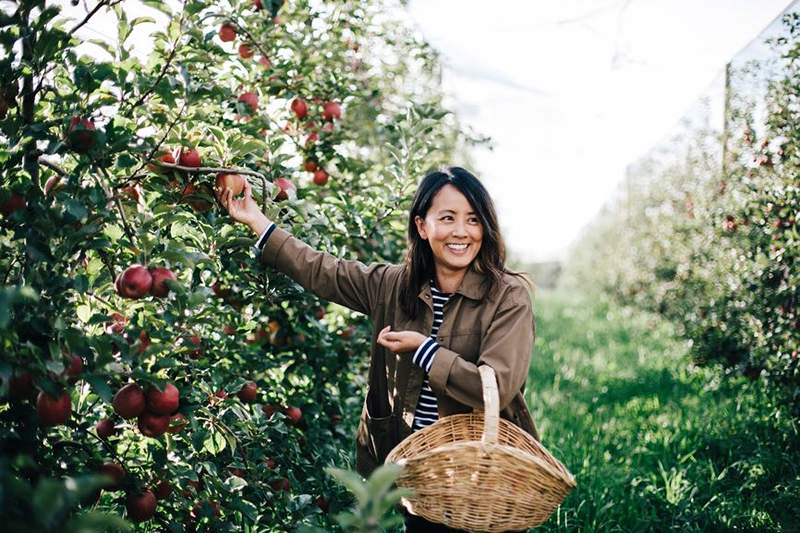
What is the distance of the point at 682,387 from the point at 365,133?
8.90 feet

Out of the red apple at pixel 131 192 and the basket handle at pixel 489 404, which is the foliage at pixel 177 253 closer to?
the red apple at pixel 131 192

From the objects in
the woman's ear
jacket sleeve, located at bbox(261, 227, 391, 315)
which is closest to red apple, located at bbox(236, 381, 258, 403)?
jacket sleeve, located at bbox(261, 227, 391, 315)

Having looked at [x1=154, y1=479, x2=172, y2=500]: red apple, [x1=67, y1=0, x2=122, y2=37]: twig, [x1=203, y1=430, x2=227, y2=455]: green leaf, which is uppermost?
[x1=67, y1=0, x2=122, y2=37]: twig

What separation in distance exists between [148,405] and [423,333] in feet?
2.42

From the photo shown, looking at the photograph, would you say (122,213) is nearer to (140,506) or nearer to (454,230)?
(140,506)

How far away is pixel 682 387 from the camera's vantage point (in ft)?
15.0

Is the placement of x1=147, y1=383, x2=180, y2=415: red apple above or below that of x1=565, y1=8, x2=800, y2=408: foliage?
below

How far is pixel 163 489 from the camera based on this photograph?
1736 mm

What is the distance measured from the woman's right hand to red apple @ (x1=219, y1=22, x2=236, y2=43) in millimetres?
→ 687

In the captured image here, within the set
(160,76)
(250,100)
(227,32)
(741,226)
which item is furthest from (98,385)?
(741,226)

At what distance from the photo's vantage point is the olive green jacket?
1729 millimetres

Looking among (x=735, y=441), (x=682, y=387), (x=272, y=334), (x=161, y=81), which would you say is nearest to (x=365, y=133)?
(x=272, y=334)

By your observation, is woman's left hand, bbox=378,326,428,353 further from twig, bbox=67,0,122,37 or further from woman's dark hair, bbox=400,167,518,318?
twig, bbox=67,0,122,37

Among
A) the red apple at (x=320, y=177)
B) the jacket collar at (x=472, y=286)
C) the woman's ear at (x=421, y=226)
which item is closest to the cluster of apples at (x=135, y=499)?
the jacket collar at (x=472, y=286)
